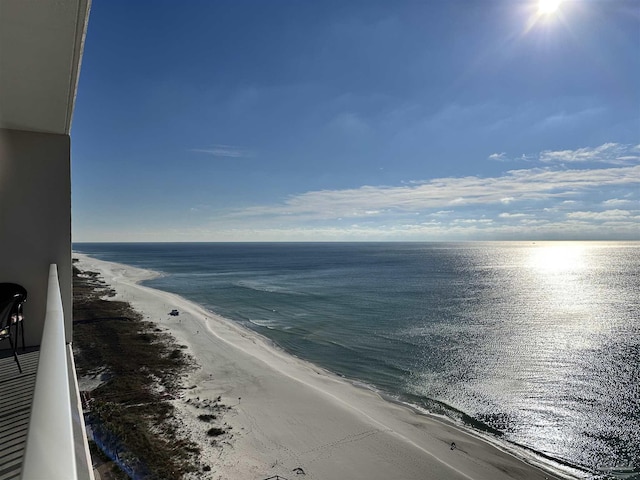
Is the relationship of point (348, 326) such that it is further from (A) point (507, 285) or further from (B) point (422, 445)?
(A) point (507, 285)

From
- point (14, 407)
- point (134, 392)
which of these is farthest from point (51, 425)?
point (134, 392)

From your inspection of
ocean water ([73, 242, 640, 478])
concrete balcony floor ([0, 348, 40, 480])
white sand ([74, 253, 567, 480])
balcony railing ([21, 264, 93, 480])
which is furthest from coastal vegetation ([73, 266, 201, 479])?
balcony railing ([21, 264, 93, 480])

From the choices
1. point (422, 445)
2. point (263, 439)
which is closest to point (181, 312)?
point (263, 439)

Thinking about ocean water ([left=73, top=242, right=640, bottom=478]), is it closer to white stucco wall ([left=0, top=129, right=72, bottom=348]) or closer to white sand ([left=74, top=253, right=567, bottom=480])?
white sand ([left=74, top=253, right=567, bottom=480])

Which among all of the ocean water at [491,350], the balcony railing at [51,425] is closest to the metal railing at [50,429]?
the balcony railing at [51,425]

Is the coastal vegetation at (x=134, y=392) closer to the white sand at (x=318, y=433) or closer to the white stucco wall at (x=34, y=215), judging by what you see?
the white sand at (x=318, y=433)

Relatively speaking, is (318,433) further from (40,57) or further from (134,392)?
(40,57)
